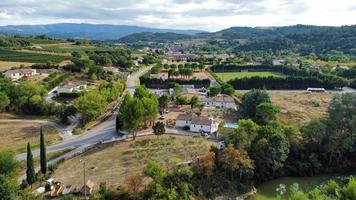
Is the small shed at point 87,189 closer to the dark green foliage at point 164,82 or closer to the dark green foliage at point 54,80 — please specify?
the dark green foliage at point 54,80

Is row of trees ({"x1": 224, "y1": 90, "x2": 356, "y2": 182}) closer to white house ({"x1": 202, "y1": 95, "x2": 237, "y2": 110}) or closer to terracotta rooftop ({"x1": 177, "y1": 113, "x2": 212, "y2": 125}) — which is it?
terracotta rooftop ({"x1": 177, "y1": 113, "x2": 212, "y2": 125})

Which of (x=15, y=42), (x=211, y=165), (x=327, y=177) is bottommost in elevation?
(x=327, y=177)

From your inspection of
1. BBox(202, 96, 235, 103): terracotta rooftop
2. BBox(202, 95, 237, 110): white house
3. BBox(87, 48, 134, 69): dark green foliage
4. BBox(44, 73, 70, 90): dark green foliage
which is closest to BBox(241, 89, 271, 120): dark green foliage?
BBox(202, 95, 237, 110): white house

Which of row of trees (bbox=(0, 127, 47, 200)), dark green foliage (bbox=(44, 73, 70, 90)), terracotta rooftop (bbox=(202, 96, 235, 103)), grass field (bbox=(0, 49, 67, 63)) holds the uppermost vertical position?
grass field (bbox=(0, 49, 67, 63))

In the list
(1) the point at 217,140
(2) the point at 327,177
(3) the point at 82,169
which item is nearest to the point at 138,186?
(3) the point at 82,169

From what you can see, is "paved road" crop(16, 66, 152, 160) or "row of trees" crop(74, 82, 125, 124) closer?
"paved road" crop(16, 66, 152, 160)

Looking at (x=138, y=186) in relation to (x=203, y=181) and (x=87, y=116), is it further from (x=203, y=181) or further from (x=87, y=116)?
(x=87, y=116)

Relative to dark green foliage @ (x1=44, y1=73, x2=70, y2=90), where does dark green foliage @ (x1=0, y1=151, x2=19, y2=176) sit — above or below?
below
